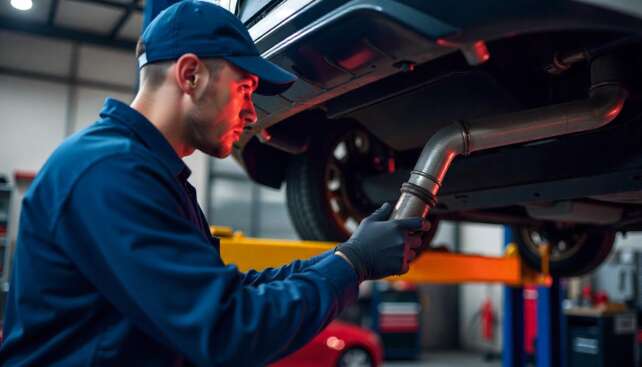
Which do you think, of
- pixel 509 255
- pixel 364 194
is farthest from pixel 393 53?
pixel 509 255

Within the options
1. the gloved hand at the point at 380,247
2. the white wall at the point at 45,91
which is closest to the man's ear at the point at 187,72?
the gloved hand at the point at 380,247

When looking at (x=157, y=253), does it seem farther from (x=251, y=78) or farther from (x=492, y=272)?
(x=492, y=272)

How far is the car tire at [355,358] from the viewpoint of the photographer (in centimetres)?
582

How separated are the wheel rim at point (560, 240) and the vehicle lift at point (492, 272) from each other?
0.19 feet

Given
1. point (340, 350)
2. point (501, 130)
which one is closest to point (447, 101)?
point (501, 130)

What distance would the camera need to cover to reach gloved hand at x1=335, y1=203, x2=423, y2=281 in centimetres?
111

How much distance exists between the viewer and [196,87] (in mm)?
1052

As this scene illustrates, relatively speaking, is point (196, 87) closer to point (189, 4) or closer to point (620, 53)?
point (189, 4)

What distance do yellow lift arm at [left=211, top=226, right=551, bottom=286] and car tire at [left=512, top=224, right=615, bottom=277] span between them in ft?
0.19

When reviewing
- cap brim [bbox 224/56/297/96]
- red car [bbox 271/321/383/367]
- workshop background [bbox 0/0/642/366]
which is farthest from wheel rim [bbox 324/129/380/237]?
workshop background [bbox 0/0/642/366]

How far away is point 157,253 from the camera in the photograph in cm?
85

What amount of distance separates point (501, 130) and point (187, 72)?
2.38 feet

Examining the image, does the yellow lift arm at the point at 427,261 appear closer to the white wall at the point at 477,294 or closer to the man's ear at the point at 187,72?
the man's ear at the point at 187,72

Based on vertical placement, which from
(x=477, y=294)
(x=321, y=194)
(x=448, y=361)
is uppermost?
(x=321, y=194)
